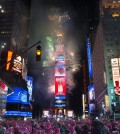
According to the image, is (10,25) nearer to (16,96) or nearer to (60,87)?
(16,96)

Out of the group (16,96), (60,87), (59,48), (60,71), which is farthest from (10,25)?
(60,87)

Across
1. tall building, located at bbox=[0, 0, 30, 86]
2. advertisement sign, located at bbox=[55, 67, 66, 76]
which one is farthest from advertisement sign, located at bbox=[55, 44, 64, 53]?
tall building, located at bbox=[0, 0, 30, 86]

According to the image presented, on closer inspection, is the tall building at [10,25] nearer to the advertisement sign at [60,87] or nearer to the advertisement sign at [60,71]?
the advertisement sign at [60,71]

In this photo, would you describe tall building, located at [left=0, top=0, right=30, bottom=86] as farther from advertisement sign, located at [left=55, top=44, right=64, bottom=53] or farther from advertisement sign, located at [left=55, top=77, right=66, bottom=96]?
advertisement sign, located at [left=55, top=77, right=66, bottom=96]

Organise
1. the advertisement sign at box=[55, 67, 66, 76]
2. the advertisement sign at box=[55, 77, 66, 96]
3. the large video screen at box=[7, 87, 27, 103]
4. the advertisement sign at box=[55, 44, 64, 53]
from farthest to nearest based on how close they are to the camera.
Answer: the advertisement sign at box=[55, 44, 64, 53]
the advertisement sign at box=[55, 67, 66, 76]
the advertisement sign at box=[55, 77, 66, 96]
the large video screen at box=[7, 87, 27, 103]

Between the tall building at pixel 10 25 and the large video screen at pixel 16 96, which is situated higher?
the tall building at pixel 10 25

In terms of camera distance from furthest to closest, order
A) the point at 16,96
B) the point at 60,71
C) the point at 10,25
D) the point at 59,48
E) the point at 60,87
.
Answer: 1. the point at 59,48
2. the point at 60,71
3. the point at 60,87
4. the point at 10,25
5. the point at 16,96

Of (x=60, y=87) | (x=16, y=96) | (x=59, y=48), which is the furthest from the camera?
(x=59, y=48)

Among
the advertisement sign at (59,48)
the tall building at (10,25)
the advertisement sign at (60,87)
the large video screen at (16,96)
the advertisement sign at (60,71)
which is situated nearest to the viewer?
the large video screen at (16,96)

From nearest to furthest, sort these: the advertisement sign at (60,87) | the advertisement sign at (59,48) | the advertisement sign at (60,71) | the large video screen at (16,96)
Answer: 1. the large video screen at (16,96)
2. the advertisement sign at (60,87)
3. the advertisement sign at (60,71)
4. the advertisement sign at (59,48)

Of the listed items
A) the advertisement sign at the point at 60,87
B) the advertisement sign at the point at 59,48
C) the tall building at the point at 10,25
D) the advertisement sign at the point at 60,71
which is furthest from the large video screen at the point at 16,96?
the advertisement sign at the point at 59,48

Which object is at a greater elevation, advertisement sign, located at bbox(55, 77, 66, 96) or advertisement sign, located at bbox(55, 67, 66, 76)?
advertisement sign, located at bbox(55, 67, 66, 76)

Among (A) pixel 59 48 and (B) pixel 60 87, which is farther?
(A) pixel 59 48

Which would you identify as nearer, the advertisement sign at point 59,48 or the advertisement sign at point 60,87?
the advertisement sign at point 60,87
